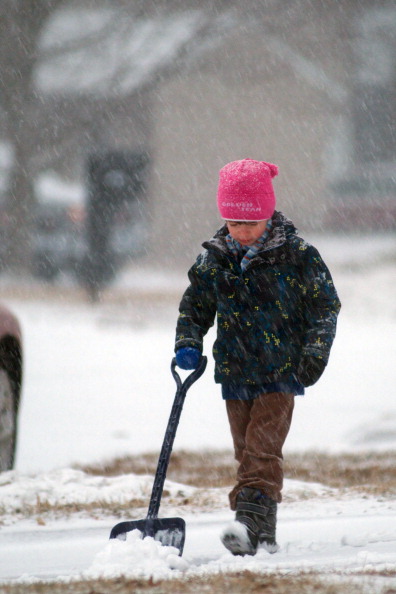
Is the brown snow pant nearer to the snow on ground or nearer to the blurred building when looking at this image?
the snow on ground

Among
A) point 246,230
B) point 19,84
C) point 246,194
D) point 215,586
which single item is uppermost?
point 19,84

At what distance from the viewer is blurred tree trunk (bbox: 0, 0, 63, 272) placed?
15.8 meters

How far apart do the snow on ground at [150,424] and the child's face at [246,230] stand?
4.08 ft

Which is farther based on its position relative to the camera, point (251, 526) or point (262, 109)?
point (262, 109)

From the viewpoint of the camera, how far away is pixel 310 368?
3439 mm

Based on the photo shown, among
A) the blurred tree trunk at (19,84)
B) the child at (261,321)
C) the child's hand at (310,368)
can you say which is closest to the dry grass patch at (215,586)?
the child at (261,321)

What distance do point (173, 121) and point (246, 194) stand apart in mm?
21425

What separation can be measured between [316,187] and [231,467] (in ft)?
64.2

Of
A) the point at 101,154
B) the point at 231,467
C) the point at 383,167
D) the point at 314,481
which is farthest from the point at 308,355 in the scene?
the point at 383,167

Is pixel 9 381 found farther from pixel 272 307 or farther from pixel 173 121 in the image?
pixel 173 121

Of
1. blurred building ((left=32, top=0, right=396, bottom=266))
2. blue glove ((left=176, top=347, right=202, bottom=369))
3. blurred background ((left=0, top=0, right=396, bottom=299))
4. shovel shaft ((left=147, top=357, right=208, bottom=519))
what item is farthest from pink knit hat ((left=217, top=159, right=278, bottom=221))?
blurred building ((left=32, top=0, right=396, bottom=266))

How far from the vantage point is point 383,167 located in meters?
27.4

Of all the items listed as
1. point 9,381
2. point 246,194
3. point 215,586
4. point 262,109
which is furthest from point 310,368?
point 262,109

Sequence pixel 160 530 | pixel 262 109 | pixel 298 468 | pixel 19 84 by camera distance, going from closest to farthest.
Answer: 1. pixel 160 530
2. pixel 298 468
3. pixel 19 84
4. pixel 262 109
